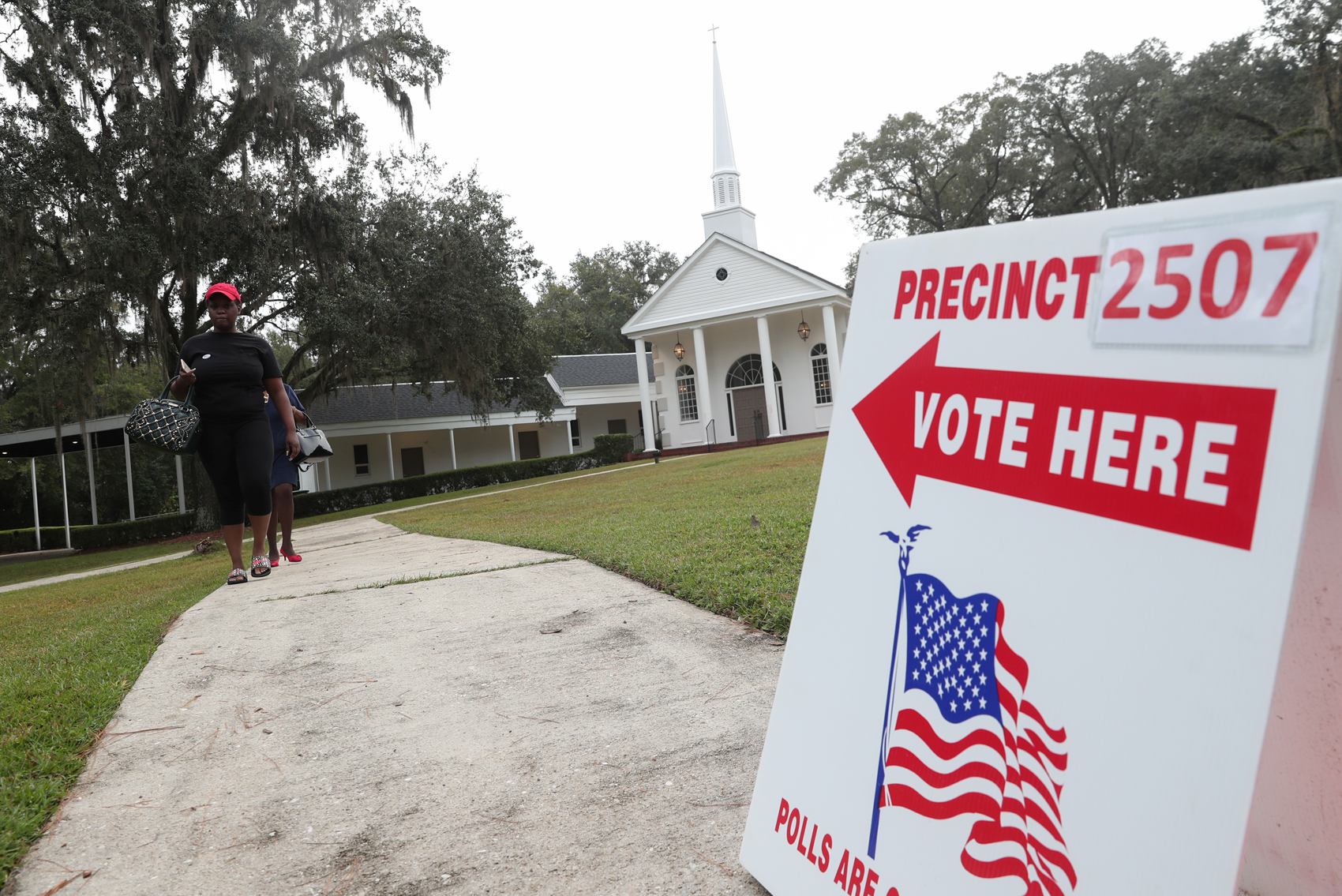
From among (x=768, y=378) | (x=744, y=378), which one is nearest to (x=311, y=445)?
(x=768, y=378)

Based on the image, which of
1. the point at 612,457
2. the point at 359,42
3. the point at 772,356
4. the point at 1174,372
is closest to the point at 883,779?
the point at 1174,372

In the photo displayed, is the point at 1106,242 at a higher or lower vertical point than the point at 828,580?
higher

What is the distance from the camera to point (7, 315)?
48.5ft

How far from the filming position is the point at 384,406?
33000 mm

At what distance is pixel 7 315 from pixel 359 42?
332 inches

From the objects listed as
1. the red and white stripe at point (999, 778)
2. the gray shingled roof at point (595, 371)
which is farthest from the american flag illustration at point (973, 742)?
the gray shingled roof at point (595, 371)

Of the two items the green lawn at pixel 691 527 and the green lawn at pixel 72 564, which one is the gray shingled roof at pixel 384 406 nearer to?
the green lawn at pixel 72 564

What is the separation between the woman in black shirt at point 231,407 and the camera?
5.03m

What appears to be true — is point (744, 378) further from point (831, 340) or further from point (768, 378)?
point (831, 340)

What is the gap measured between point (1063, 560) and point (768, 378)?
23806 mm

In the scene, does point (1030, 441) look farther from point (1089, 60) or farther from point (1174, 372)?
point (1089, 60)

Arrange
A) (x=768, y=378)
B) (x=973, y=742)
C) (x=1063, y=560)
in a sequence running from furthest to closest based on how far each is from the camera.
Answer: (x=768, y=378) < (x=973, y=742) < (x=1063, y=560)

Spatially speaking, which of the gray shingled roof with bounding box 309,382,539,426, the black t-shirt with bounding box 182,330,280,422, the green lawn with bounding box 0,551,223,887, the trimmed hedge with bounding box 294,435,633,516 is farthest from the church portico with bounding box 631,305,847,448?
the black t-shirt with bounding box 182,330,280,422

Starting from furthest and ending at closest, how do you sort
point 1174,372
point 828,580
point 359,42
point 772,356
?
point 772,356
point 359,42
point 828,580
point 1174,372
